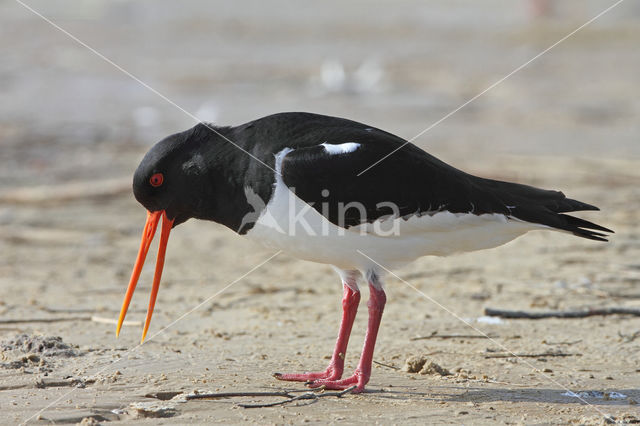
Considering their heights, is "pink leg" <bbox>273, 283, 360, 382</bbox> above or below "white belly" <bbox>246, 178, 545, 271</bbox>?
below

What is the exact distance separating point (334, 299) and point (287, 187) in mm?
2441

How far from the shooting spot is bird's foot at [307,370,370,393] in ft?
15.5

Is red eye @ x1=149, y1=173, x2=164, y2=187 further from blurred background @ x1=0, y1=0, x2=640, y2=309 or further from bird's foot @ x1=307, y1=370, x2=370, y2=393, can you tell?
blurred background @ x1=0, y1=0, x2=640, y2=309

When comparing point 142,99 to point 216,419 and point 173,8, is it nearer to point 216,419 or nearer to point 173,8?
point 216,419

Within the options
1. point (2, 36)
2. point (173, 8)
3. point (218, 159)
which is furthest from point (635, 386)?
point (173, 8)

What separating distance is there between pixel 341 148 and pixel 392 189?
362mm

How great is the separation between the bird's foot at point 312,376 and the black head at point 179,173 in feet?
3.46

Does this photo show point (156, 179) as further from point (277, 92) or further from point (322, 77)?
point (322, 77)

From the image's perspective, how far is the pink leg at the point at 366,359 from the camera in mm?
4723

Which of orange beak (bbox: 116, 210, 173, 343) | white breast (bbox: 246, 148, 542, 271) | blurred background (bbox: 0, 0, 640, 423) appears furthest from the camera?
blurred background (bbox: 0, 0, 640, 423)

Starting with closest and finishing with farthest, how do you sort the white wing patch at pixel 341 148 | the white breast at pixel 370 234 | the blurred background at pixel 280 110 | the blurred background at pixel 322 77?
the white breast at pixel 370 234 → the white wing patch at pixel 341 148 → the blurred background at pixel 280 110 → the blurred background at pixel 322 77

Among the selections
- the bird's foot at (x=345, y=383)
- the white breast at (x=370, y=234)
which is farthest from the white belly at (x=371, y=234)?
the bird's foot at (x=345, y=383)

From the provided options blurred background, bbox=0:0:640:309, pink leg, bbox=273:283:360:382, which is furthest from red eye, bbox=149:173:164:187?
blurred background, bbox=0:0:640:309

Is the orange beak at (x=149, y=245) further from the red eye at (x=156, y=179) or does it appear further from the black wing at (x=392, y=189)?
the black wing at (x=392, y=189)
